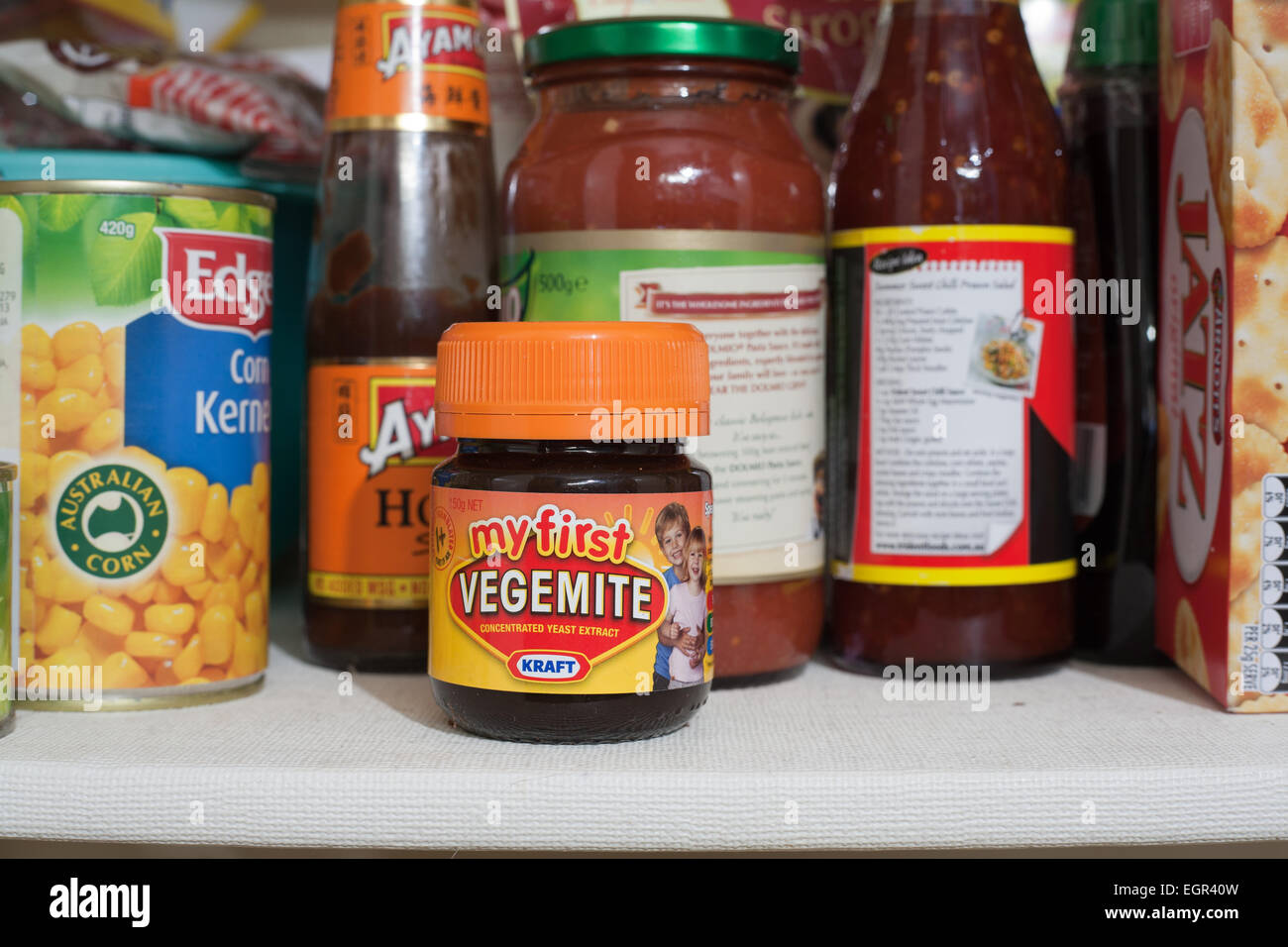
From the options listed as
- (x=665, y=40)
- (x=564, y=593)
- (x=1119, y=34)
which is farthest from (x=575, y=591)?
(x=1119, y=34)

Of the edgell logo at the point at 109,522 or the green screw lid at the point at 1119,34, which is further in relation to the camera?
the green screw lid at the point at 1119,34

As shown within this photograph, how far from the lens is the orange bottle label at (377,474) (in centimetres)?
72

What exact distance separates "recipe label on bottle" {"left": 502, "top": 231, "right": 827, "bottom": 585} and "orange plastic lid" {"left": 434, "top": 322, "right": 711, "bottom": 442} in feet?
0.27

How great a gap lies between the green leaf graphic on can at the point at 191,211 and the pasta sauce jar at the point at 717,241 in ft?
0.51

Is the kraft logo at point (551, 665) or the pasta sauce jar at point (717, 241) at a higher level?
the pasta sauce jar at point (717, 241)

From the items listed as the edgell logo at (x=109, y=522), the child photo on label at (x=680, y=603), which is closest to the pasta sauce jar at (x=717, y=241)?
the child photo on label at (x=680, y=603)

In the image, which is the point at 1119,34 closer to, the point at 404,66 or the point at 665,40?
the point at 665,40

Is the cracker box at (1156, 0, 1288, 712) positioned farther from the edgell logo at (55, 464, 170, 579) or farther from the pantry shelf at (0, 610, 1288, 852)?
the edgell logo at (55, 464, 170, 579)

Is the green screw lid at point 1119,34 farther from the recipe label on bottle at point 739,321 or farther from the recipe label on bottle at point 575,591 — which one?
the recipe label on bottle at point 575,591

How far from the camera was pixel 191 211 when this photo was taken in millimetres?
629

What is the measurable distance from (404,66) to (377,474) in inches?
9.0

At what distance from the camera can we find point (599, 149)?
68cm

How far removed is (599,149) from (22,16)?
61 centimetres
